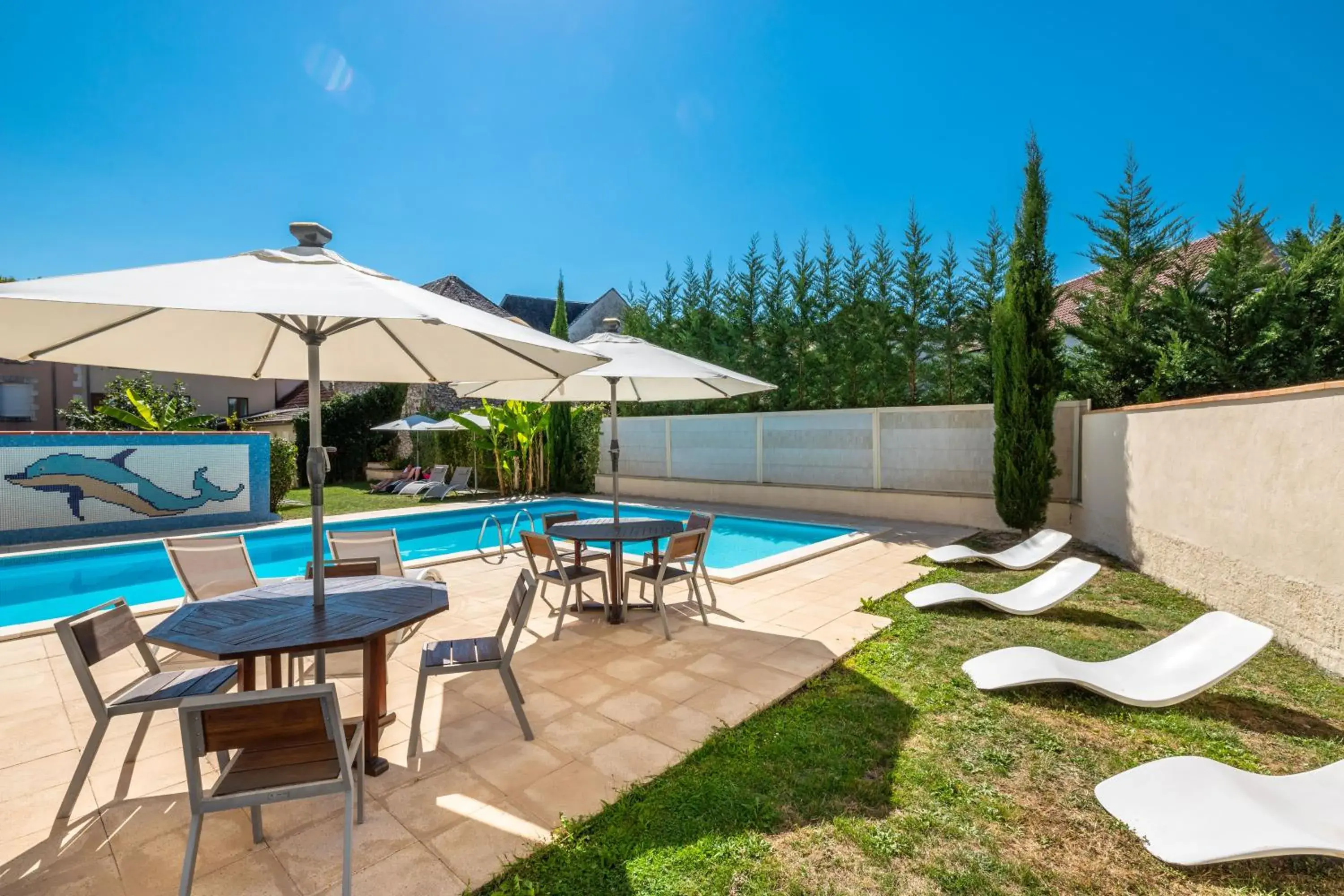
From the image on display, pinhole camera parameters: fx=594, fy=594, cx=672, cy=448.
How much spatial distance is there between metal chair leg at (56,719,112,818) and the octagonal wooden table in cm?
42

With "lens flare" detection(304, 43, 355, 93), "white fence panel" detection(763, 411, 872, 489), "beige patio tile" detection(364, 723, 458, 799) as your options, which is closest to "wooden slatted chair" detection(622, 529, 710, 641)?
"beige patio tile" detection(364, 723, 458, 799)

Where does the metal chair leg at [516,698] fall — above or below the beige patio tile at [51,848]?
above

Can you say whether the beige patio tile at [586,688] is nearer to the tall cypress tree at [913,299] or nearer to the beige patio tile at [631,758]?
the beige patio tile at [631,758]

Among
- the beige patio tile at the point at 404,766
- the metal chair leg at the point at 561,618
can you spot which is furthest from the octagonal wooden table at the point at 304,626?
the metal chair leg at the point at 561,618

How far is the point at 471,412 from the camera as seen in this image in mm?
17703

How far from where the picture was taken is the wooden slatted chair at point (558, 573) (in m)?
5.18

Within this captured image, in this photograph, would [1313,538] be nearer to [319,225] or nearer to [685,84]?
[319,225]

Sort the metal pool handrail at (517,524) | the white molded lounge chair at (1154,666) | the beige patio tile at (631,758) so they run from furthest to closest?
the metal pool handrail at (517,524), the white molded lounge chair at (1154,666), the beige patio tile at (631,758)

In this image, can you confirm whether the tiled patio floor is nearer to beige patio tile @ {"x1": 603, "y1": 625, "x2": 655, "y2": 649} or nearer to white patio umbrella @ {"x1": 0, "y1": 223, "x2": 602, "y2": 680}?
beige patio tile @ {"x1": 603, "y1": 625, "x2": 655, "y2": 649}

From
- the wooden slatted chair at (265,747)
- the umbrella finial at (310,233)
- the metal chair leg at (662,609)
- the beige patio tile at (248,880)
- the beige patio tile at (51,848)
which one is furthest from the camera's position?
the metal chair leg at (662,609)

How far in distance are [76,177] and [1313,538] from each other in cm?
1952

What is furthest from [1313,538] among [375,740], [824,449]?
[824,449]

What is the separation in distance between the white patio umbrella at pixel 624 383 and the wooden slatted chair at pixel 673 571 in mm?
805

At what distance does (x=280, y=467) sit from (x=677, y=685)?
48.3 ft
